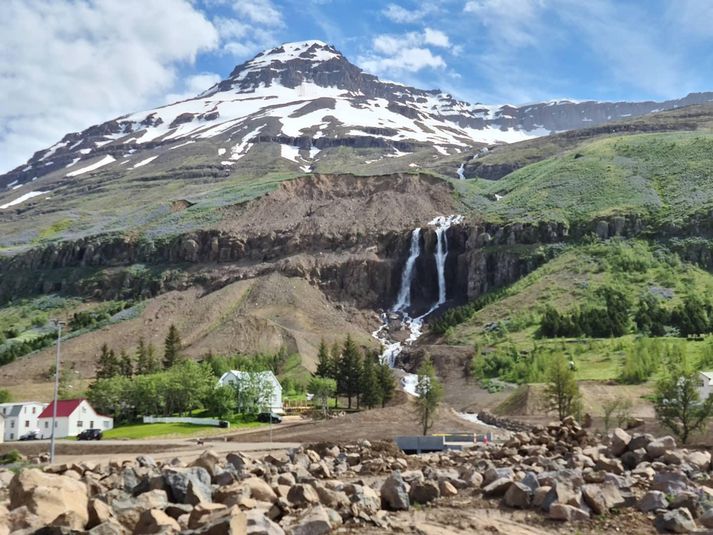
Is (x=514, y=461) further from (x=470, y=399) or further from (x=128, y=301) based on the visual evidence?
(x=128, y=301)

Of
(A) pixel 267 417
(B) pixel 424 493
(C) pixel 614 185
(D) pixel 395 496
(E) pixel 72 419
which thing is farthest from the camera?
(C) pixel 614 185

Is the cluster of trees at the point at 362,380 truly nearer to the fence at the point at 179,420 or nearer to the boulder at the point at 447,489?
the fence at the point at 179,420

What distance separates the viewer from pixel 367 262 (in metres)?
128

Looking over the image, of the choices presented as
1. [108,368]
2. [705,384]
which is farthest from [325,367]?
[705,384]

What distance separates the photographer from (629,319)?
287ft

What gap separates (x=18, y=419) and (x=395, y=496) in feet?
219

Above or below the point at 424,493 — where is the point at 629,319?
above

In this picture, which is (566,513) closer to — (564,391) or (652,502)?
(652,502)

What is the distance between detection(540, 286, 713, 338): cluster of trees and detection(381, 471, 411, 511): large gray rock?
72.5 m

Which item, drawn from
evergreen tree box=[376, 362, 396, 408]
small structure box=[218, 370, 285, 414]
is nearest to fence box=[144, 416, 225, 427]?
small structure box=[218, 370, 285, 414]

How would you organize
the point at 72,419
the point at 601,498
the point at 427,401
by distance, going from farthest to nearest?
the point at 72,419
the point at 427,401
the point at 601,498

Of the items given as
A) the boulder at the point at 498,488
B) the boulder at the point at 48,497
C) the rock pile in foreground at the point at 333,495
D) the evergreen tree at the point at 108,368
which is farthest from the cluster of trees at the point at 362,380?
the boulder at the point at 48,497

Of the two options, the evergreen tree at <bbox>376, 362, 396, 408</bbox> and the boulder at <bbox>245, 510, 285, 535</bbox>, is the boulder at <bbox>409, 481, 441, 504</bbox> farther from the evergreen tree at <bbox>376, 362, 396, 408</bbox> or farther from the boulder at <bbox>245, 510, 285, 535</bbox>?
the evergreen tree at <bbox>376, 362, 396, 408</bbox>

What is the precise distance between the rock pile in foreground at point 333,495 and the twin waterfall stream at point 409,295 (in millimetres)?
78488
